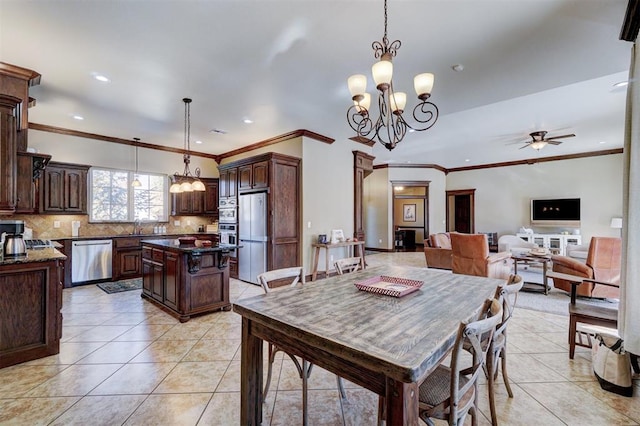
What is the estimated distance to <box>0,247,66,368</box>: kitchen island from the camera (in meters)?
2.47

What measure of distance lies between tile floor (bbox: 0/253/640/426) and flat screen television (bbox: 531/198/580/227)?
7192 millimetres

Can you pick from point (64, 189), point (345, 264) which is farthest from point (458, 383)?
point (64, 189)

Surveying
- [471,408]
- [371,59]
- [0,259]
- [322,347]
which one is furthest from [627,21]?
[0,259]

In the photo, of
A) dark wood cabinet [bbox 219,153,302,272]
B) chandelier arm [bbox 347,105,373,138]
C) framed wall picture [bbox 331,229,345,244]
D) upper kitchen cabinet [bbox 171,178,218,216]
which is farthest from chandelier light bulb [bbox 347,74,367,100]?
upper kitchen cabinet [bbox 171,178,218,216]

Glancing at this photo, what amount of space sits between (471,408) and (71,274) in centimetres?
634

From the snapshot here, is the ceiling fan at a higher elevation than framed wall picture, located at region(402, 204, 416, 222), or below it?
higher

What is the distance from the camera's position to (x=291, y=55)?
2.91 metres

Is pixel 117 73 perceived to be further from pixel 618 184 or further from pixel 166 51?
pixel 618 184

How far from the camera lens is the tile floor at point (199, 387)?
1.86 meters

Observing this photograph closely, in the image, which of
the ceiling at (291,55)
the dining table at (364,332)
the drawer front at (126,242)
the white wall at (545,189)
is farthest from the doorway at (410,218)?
the dining table at (364,332)

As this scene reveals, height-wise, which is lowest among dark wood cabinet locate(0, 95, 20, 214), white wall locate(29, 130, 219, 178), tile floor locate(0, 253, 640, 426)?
tile floor locate(0, 253, 640, 426)

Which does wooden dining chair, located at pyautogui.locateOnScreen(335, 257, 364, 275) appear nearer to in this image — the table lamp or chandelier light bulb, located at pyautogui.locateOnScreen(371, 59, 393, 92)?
chandelier light bulb, located at pyautogui.locateOnScreen(371, 59, 393, 92)

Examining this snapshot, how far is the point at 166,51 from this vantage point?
2.89 metres

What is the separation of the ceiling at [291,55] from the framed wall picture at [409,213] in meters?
7.07
